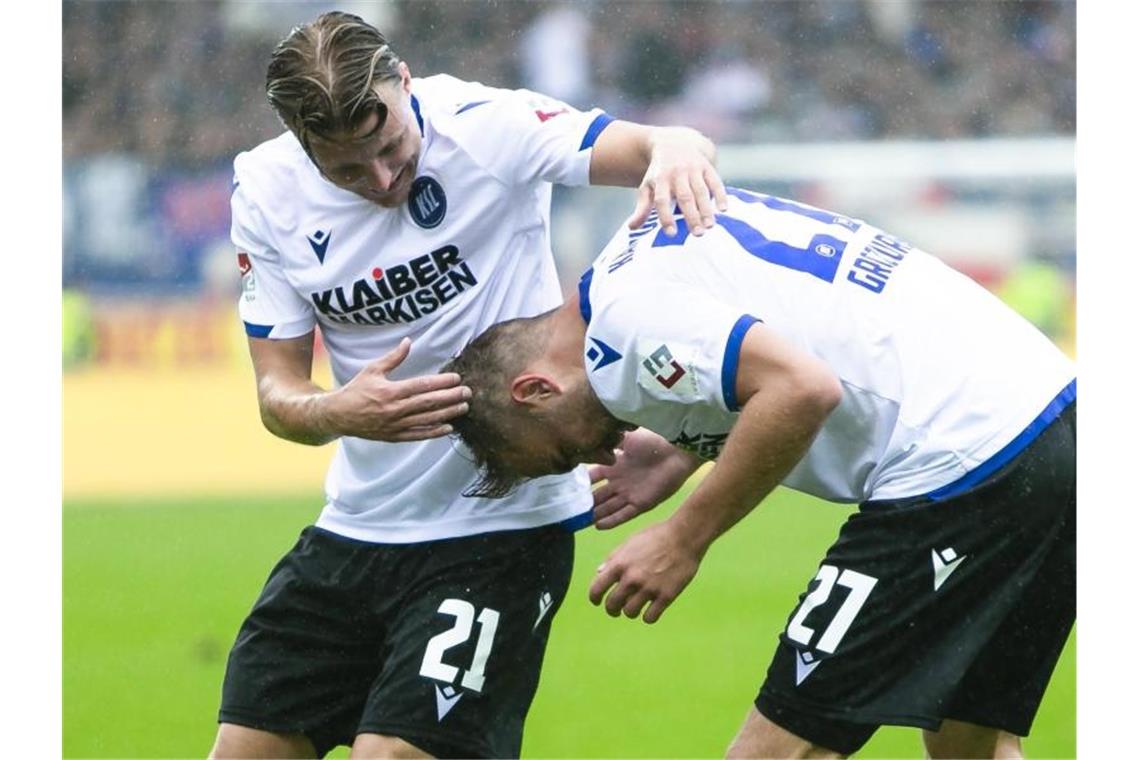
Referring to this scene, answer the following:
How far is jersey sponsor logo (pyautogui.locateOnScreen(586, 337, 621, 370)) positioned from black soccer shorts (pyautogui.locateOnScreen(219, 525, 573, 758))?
783 millimetres

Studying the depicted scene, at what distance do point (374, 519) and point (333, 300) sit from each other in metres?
0.58

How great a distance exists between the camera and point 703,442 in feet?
12.2

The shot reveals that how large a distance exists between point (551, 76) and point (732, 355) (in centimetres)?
1608

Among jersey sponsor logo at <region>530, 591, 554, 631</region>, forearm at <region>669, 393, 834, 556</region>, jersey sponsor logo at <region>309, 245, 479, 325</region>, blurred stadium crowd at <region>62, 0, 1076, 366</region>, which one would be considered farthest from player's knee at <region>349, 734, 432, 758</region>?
blurred stadium crowd at <region>62, 0, 1076, 366</region>

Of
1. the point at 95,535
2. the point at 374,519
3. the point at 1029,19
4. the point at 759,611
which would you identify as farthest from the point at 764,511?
the point at 1029,19

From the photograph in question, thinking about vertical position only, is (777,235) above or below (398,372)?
above

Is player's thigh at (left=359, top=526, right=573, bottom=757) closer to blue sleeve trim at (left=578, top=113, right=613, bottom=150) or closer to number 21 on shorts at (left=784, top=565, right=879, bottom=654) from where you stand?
number 21 on shorts at (left=784, top=565, right=879, bottom=654)

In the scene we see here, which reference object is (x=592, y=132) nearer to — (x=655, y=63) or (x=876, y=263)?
(x=876, y=263)

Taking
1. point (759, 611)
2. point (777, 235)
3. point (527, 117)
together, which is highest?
point (527, 117)

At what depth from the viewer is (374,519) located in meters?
4.17

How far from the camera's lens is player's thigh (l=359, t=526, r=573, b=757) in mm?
3887

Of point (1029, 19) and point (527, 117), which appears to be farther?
point (1029, 19)

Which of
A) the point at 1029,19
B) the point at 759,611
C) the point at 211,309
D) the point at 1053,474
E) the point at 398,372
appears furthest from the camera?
the point at 1029,19

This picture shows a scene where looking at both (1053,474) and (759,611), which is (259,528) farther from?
(1053,474)
